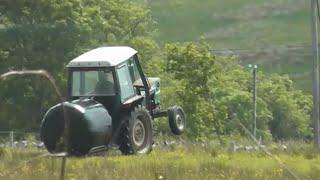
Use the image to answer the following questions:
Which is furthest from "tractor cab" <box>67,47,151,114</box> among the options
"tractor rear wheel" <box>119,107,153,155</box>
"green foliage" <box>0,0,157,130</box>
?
"green foliage" <box>0,0,157,130</box>

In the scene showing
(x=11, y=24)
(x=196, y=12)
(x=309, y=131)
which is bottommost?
(x=309, y=131)

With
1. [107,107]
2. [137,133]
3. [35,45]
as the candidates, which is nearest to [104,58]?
[107,107]

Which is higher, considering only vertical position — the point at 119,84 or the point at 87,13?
the point at 87,13

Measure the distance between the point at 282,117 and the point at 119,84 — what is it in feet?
174

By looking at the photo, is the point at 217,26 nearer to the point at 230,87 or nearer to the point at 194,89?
the point at 230,87

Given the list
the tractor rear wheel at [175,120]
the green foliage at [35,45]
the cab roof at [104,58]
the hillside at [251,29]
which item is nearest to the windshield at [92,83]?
the cab roof at [104,58]

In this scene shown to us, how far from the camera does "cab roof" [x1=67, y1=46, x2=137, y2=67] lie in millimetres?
18234

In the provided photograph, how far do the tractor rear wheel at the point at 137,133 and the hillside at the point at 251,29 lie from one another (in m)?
86.4

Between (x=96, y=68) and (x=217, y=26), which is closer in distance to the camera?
(x=96, y=68)

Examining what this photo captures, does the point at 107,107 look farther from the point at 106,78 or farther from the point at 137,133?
the point at 137,133

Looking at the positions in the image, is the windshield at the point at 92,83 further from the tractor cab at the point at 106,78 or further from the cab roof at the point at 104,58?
the cab roof at the point at 104,58

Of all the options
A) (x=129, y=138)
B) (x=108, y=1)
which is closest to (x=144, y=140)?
(x=129, y=138)

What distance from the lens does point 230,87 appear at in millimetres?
63719

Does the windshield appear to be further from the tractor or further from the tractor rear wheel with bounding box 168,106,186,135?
the tractor rear wheel with bounding box 168,106,186,135
